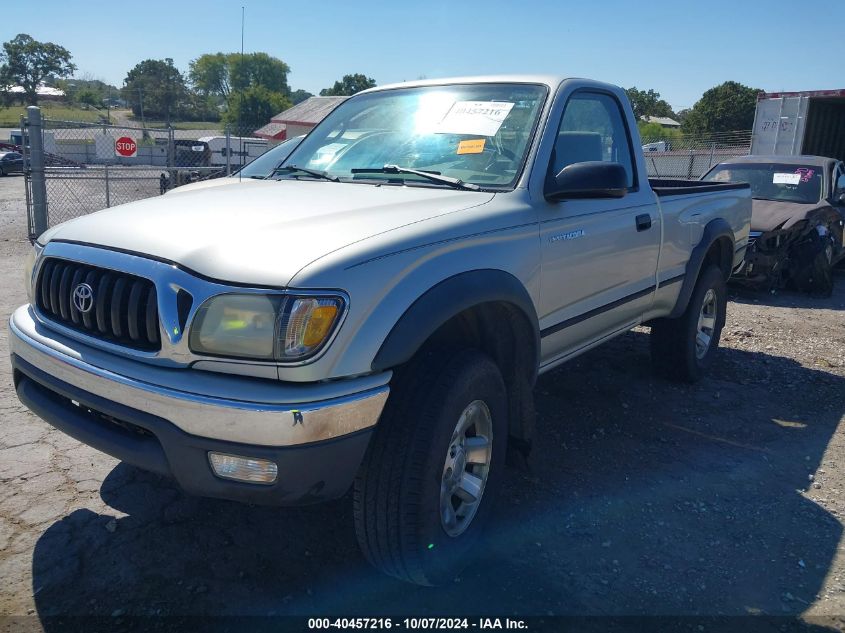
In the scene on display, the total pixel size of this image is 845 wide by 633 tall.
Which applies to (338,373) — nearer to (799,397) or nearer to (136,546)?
(136,546)

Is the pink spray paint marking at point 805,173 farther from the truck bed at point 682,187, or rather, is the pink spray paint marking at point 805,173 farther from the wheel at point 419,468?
the wheel at point 419,468

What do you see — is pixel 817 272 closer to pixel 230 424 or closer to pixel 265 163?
pixel 265 163

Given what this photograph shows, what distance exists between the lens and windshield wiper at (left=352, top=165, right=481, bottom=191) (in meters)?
3.20

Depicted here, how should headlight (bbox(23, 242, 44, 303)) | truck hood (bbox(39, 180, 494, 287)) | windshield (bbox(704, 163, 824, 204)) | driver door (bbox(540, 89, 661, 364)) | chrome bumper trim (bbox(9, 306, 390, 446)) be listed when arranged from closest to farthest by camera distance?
chrome bumper trim (bbox(9, 306, 390, 446)), truck hood (bbox(39, 180, 494, 287)), headlight (bbox(23, 242, 44, 303)), driver door (bbox(540, 89, 661, 364)), windshield (bbox(704, 163, 824, 204))

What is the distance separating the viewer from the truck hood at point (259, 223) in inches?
89.0

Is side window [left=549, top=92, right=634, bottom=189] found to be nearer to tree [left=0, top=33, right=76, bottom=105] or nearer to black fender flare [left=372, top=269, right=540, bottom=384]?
black fender flare [left=372, top=269, right=540, bottom=384]

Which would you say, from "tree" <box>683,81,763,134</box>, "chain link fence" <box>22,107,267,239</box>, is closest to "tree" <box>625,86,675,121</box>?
"tree" <box>683,81,763,134</box>

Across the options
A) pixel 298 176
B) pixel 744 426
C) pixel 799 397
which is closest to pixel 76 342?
pixel 298 176

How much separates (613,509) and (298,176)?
2.30m

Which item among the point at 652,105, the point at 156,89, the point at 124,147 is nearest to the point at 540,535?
the point at 124,147

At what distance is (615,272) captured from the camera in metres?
3.82

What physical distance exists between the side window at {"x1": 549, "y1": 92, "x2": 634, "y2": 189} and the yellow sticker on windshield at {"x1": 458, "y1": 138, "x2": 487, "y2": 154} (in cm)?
34

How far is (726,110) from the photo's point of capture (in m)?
61.0

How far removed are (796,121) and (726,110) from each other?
51.9m
